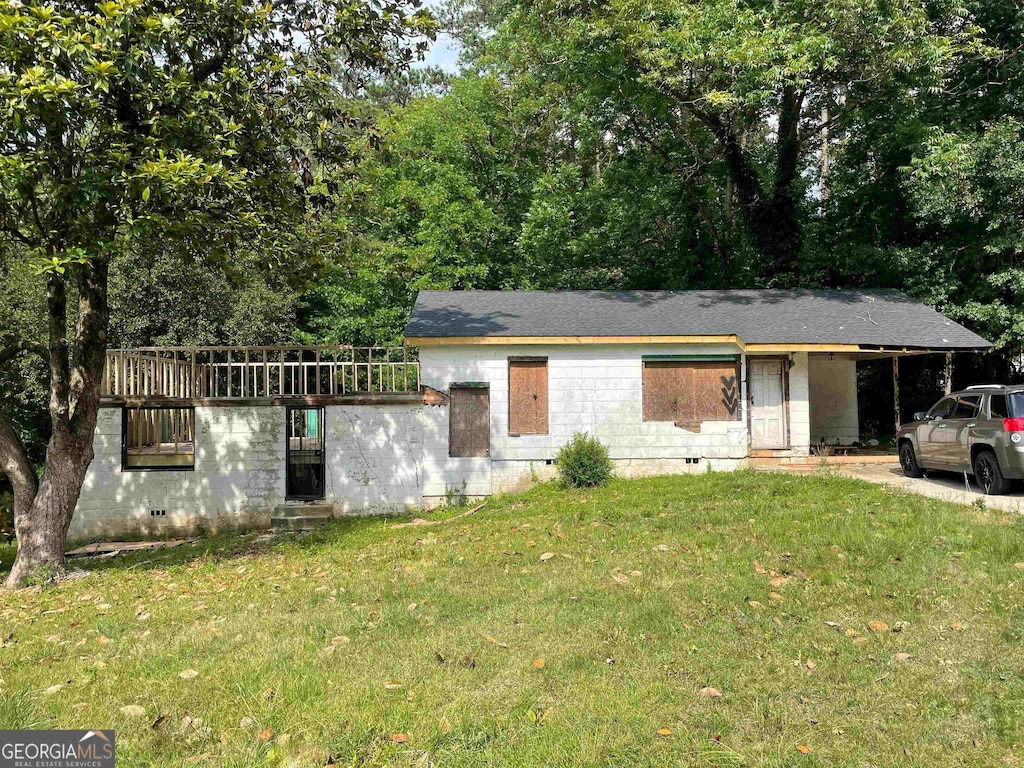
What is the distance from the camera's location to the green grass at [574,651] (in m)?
4.26

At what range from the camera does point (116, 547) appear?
567 inches

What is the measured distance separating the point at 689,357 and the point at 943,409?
205 inches

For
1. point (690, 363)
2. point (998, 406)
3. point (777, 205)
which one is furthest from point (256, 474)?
point (777, 205)

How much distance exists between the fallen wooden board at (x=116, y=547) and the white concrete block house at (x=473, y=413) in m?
0.73

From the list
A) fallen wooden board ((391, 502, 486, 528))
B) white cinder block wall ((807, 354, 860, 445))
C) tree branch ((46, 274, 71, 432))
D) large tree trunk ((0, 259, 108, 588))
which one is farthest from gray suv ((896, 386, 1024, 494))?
tree branch ((46, 274, 71, 432))

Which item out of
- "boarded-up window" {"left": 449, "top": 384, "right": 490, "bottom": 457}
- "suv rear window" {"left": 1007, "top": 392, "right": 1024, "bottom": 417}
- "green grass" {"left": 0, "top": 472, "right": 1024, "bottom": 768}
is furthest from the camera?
"boarded-up window" {"left": 449, "top": 384, "right": 490, "bottom": 457}

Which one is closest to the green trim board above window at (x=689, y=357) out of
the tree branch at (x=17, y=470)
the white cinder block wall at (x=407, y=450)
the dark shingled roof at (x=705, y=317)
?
the white cinder block wall at (x=407, y=450)

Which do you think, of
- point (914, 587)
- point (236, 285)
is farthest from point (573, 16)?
point (914, 587)

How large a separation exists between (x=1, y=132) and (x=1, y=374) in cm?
1442

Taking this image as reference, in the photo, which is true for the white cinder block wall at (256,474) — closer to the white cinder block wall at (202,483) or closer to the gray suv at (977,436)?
the white cinder block wall at (202,483)

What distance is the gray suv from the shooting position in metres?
11.0

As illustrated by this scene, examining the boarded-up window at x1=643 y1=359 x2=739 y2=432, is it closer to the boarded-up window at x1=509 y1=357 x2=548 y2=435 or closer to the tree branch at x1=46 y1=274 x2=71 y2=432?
the boarded-up window at x1=509 y1=357 x2=548 y2=435

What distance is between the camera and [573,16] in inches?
732

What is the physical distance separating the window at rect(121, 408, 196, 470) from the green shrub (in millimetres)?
8312
